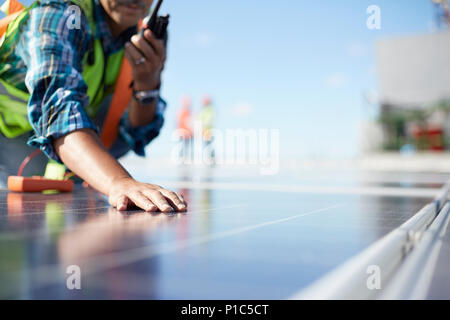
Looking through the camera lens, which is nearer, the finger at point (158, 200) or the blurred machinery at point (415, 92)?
the finger at point (158, 200)

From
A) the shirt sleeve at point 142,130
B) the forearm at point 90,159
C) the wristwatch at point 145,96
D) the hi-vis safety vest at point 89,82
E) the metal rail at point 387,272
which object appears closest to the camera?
the metal rail at point 387,272

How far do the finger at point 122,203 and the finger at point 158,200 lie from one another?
7 cm

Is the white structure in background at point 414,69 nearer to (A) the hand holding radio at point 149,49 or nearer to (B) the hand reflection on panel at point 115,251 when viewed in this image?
(A) the hand holding radio at point 149,49

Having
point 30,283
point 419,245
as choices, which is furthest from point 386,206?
point 30,283

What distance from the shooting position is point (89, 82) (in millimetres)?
2322

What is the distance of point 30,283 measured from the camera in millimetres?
642

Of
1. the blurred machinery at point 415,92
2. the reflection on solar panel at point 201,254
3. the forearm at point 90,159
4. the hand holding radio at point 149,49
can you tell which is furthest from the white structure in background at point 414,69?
the reflection on solar panel at point 201,254

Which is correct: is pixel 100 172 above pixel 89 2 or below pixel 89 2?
below

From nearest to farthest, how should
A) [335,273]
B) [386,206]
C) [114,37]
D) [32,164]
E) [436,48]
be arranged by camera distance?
1. [335,273]
2. [386,206]
3. [114,37]
4. [32,164]
5. [436,48]

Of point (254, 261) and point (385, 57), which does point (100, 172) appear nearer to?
point (254, 261)

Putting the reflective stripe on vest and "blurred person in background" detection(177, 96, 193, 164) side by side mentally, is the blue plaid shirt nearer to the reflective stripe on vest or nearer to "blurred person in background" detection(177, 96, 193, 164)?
the reflective stripe on vest

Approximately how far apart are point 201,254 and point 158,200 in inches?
24.8

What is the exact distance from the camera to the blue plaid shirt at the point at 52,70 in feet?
5.60
